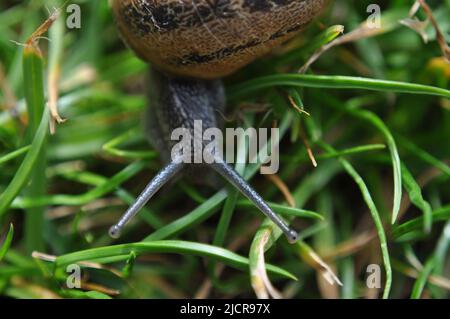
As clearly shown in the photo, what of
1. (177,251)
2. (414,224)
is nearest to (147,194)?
(177,251)

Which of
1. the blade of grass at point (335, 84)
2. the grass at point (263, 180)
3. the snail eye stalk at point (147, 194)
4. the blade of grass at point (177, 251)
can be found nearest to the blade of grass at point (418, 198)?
the grass at point (263, 180)

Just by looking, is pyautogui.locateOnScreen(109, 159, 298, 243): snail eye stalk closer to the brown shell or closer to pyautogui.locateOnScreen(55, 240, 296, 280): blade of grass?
pyautogui.locateOnScreen(55, 240, 296, 280): blade of grass

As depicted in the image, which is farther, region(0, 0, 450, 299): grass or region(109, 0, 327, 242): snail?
region(0, 0, 450, 299): grass

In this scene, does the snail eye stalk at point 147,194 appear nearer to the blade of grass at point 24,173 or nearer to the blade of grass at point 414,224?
the blade of grass at point 24,173

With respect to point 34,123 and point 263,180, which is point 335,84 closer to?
point 263,180

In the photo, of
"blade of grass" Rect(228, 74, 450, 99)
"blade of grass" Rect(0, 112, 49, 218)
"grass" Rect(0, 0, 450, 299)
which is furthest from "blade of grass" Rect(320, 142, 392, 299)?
"blade of grass" Rect(0, 112, 49, 218)

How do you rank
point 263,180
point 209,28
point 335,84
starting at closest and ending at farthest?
point 209,28 → point 335,84 → point 263,180
